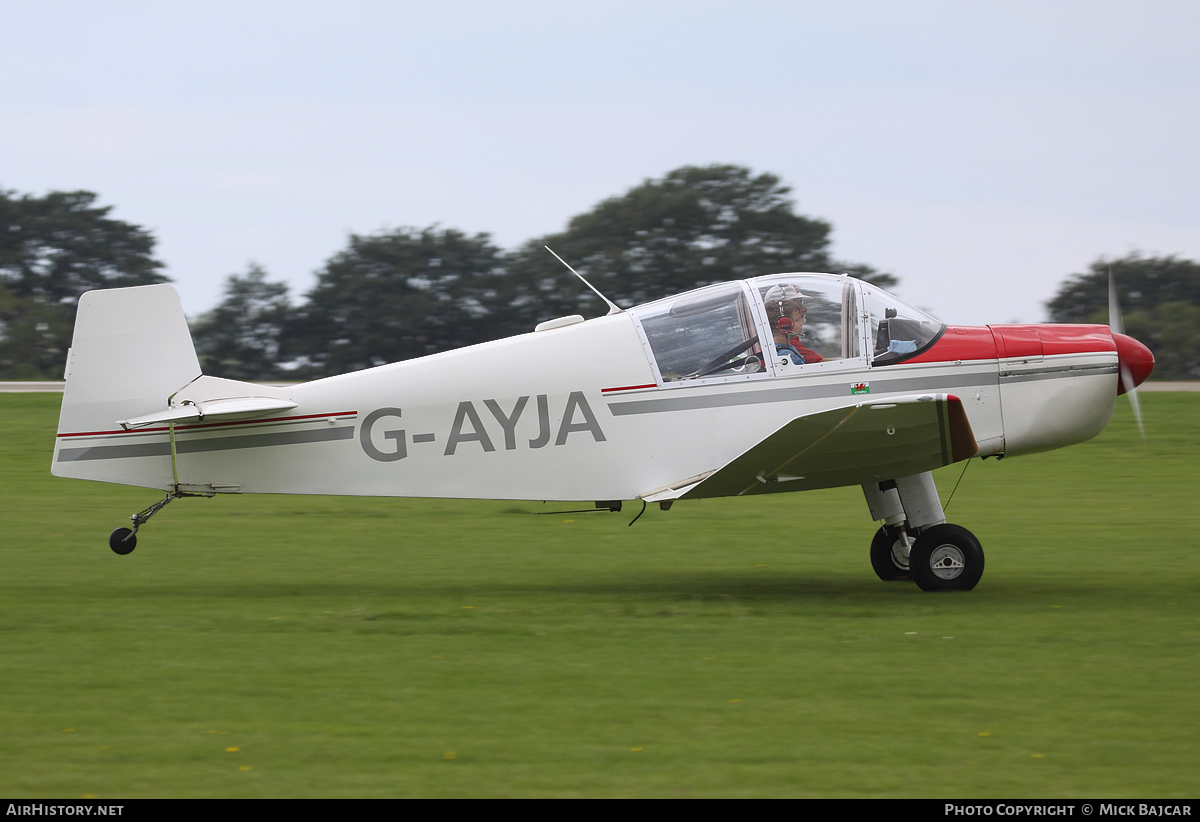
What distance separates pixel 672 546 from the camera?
38.0ft

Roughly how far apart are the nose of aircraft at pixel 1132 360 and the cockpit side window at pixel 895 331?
1310mm

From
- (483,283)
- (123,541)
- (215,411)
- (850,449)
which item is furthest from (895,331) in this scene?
(483,283)

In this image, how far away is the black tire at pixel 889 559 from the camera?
9.45 m

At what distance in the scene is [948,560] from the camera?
8719 millimetres

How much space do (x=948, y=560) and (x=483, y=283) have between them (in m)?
30.6

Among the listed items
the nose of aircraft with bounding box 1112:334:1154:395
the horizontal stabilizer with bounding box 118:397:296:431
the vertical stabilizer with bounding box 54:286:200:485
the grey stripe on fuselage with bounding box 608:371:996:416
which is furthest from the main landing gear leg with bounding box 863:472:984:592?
the vertical stabilizer with bounding box 54:286:200:485

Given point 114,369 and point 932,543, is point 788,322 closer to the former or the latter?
point 932,543

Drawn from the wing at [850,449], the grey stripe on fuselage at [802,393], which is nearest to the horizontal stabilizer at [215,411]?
the grey stripe on fuselage at [802,393]

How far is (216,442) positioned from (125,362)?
914 mm

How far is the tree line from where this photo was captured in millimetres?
35844

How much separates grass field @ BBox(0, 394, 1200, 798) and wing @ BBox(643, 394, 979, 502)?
0.85m
